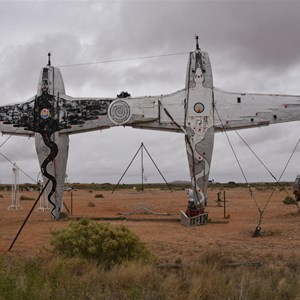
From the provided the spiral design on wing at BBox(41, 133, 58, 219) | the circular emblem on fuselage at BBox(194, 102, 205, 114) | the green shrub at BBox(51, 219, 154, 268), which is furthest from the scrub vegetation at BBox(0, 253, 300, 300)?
the spiral design on wing at BBox(41, 133, 58, 219)

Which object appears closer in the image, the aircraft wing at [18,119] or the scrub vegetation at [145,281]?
the scrub vegetation at [145,281]

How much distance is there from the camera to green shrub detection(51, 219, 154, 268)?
34.3ft

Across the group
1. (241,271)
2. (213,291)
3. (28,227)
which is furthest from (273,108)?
(213,291)

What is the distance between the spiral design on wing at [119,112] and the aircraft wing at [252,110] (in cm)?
398

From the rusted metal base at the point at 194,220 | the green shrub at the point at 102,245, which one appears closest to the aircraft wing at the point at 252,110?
the rusted metal base at the point at 194,220

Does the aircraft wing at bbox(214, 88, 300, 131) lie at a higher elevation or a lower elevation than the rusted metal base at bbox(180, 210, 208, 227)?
higher

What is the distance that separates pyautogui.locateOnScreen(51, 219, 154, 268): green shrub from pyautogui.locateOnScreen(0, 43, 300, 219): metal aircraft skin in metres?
10.6

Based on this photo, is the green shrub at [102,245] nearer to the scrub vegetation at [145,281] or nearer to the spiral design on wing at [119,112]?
the scrub vegetation at [145,281]

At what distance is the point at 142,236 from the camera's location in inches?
655

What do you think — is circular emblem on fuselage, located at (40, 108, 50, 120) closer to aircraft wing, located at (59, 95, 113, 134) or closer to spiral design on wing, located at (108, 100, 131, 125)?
aircraft wing, located at (59, 95, 113, 134)

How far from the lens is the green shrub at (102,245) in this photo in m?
10.5

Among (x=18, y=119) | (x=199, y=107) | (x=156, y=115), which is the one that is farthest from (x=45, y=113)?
(x=199, y=107)

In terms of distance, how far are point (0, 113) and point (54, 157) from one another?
3565 millimetres

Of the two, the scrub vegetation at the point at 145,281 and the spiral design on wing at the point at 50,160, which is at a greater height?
the spiral design on wing at the point at 50,160
